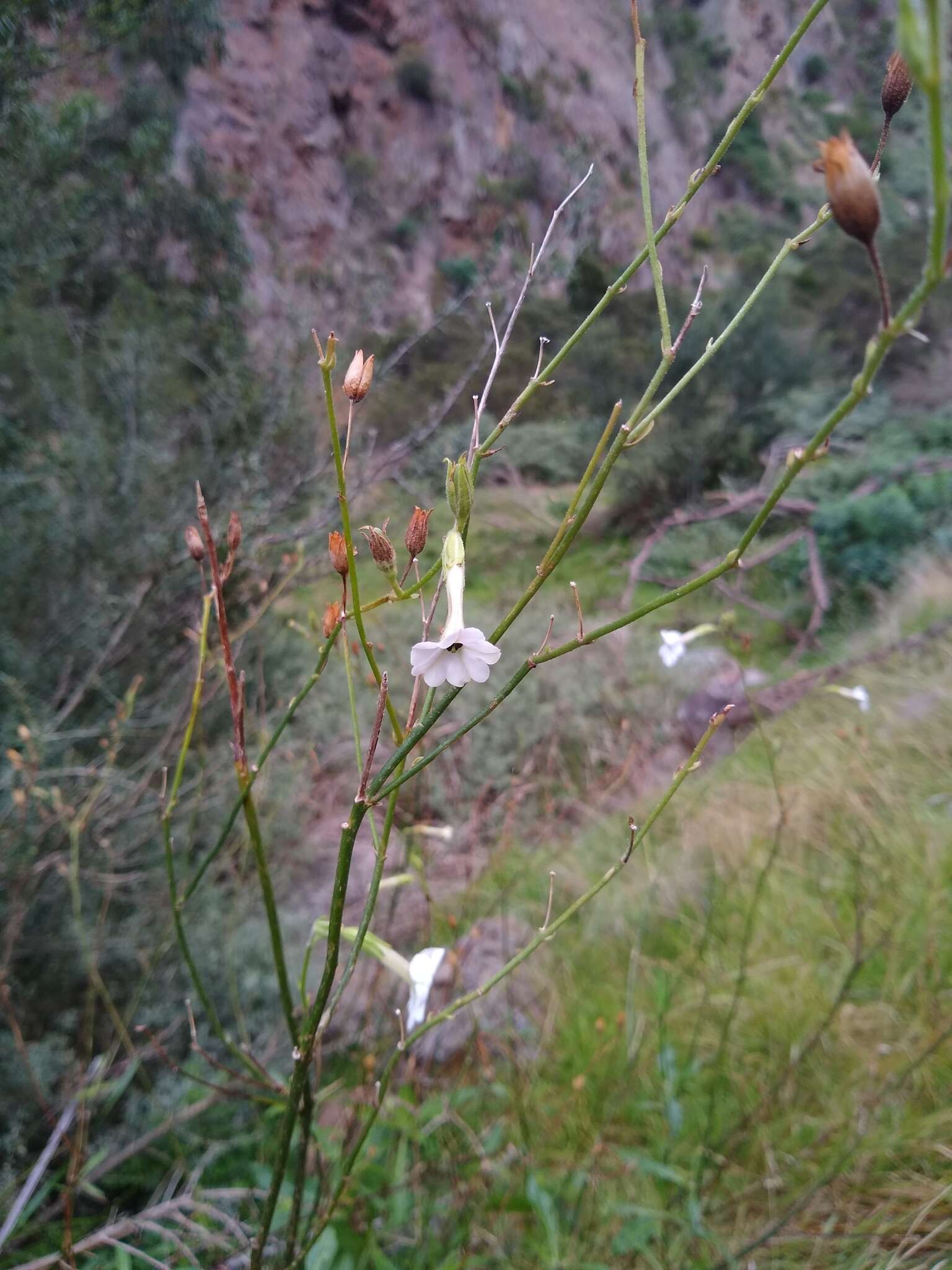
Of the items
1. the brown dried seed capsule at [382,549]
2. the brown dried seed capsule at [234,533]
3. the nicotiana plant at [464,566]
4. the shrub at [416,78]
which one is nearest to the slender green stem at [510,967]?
the nicotiana plant at [464,566]

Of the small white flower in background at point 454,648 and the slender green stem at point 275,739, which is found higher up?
the small white flower in background at point 454,648

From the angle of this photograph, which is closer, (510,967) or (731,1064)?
(510,967)

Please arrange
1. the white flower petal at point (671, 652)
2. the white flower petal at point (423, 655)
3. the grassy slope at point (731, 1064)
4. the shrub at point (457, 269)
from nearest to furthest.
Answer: the white flower petal at point (423, 655) < the grassy slope at point (731, 1064) < the white flower petal at point (671, 652) < the shrub at point (457, 269)

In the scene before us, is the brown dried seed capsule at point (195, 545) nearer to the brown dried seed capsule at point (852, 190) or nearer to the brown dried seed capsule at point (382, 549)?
the brown dried seed capsule at point (382, 549)

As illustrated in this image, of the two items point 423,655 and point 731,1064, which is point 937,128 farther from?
point 731,1064

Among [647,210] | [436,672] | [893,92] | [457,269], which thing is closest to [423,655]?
[436,672]

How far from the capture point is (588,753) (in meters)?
3.56

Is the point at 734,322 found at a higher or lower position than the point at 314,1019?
higher

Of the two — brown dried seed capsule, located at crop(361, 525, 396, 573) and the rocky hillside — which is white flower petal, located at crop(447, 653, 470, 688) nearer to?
brown dried seed capsule, located at crop(361, 525, 396, 573)

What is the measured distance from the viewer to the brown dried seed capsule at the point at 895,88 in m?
0.47

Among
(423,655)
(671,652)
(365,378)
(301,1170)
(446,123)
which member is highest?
(446,123)

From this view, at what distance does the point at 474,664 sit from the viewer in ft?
1.47

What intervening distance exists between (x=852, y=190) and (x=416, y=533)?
28 centimetres

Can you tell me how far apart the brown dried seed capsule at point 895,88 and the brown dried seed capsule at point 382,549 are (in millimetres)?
424
